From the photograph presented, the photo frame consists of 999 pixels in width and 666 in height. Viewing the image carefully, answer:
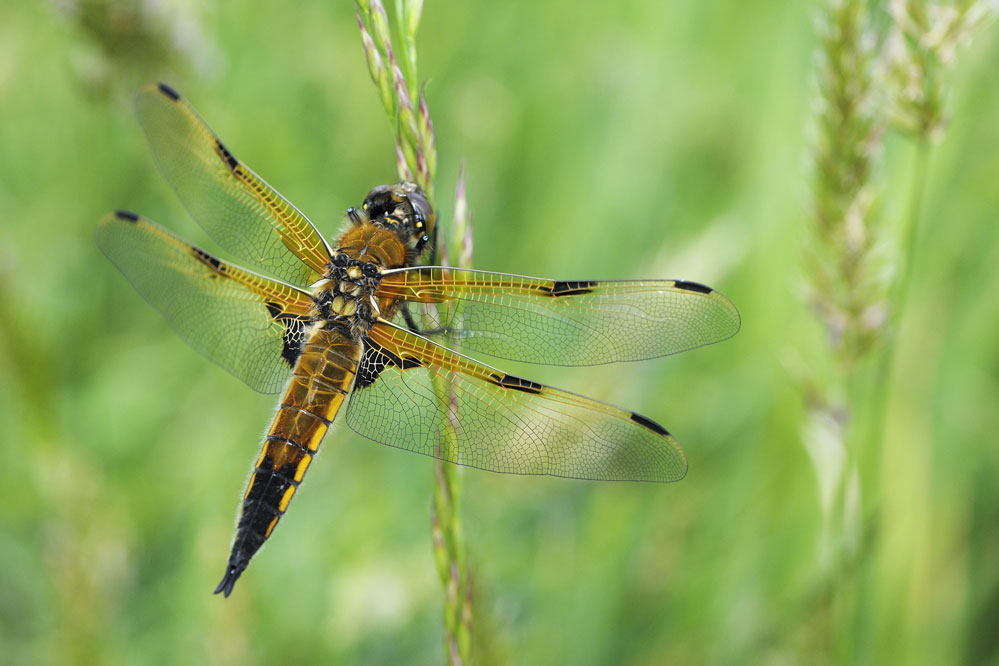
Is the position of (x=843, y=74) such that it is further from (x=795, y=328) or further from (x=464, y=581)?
(x=795, y=328)

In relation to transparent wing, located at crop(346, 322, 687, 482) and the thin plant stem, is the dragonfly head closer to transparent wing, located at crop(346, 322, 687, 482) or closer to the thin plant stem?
transparent wing, located at crop(346, 322, 687, 482)

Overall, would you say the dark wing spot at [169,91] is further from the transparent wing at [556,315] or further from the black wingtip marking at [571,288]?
the black wingtip marking at [571,288]

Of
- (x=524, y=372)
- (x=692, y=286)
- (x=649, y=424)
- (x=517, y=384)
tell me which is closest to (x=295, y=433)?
(x=517, y=384)

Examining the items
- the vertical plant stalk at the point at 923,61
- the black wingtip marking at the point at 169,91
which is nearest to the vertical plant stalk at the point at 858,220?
the vertical plant stalk at the point at 923,61

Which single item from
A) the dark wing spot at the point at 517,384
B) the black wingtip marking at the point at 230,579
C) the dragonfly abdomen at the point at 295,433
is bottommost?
the black wingtip marking at the point at 230,579

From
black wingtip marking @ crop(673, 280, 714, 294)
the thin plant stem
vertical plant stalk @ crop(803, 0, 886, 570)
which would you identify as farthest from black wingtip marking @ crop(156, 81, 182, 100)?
the thin plant stem

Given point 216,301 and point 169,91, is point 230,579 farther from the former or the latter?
point 169,91

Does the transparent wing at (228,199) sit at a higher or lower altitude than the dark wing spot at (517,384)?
higher
